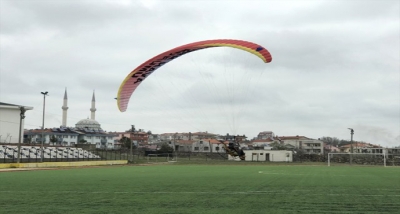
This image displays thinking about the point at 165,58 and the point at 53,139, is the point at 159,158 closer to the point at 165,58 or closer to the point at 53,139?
the point at 53,139

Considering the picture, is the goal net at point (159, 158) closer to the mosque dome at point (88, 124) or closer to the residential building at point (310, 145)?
the residential building at point (310, 145)

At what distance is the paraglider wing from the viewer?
20625 millimetres

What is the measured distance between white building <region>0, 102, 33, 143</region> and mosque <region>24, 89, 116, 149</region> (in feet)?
62.1

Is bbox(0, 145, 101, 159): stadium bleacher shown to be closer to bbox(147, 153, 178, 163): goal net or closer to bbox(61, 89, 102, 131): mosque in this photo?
bbox(147, 153, 178, 163): goal net

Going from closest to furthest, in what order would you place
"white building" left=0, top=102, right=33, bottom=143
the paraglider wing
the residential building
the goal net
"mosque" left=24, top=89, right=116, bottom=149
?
the paraglider wing → the goal net → "white building" left=0, top=102, right=33, bottom=143 → "mosque" left=24, top=89, right=116, bottom=149 → the residential building

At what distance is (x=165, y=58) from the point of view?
22.0 m

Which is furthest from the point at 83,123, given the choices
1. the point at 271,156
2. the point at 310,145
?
the point at 271,156

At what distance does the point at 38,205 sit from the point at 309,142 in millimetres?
116584

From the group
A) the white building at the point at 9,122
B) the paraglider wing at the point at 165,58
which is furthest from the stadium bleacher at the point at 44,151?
the paraglider wing at the point at 165,58

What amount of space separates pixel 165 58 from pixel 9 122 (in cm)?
5693

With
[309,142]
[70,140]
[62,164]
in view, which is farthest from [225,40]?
[309,142]

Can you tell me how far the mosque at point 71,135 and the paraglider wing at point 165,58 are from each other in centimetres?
7046

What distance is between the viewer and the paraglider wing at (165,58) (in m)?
20.6

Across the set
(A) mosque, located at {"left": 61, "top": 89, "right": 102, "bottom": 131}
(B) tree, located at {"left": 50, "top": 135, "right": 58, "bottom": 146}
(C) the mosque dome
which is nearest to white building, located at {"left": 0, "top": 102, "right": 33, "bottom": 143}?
(B) tree, located at {"left": 50, "top": 135, "right": 58, "bottom": 146}
